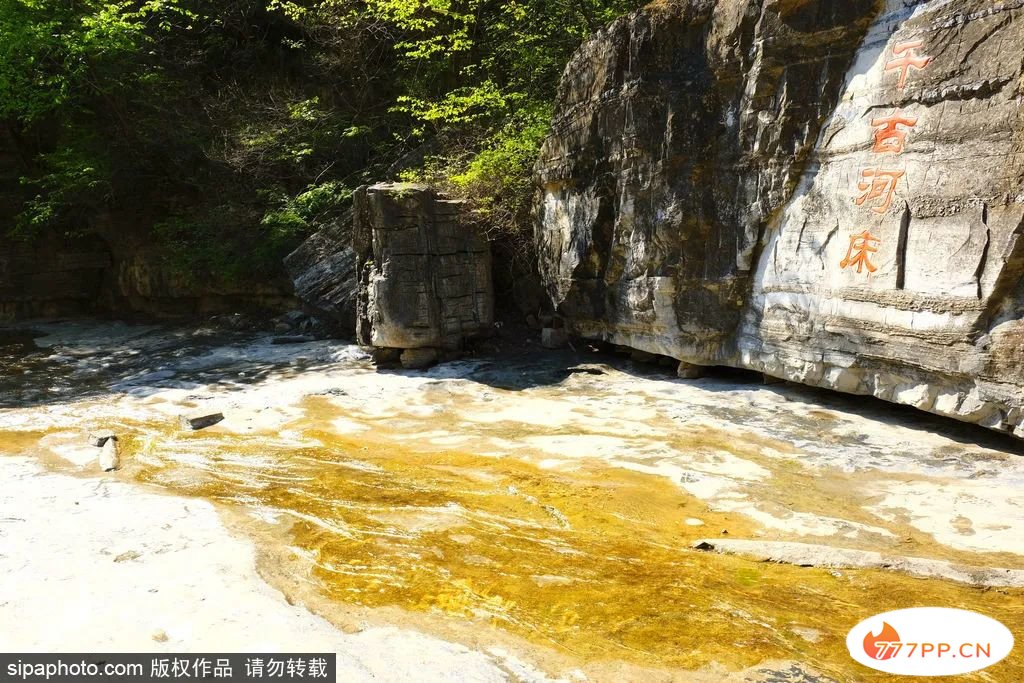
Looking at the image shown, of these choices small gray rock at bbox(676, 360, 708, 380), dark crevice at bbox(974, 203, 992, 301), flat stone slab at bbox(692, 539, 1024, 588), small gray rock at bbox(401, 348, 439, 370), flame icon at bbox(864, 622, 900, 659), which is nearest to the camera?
flame icon at bbox(864, 622, 900, 659)

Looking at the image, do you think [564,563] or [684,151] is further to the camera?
[684,151]

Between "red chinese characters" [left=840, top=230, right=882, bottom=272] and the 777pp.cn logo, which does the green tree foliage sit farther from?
the 777pp.cn logo

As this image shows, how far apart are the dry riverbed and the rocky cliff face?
67 cm

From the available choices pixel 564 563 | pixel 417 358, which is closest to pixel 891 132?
pixel 564 563

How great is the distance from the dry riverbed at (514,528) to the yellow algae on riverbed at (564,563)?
0.06 ft

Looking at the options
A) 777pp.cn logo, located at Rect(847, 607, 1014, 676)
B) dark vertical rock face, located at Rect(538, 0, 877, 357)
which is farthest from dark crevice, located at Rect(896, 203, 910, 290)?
777pp.cn logo, located at Rect(847, 607, 1014, 676)

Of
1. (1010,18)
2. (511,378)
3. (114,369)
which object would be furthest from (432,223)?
(1010,18)

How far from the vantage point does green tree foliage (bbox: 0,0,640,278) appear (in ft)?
40.2

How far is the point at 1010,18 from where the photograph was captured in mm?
5641

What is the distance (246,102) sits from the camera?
13.8 meters

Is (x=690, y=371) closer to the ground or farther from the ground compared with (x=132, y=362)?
farther from the ground

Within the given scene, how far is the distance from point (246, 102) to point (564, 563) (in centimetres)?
1139

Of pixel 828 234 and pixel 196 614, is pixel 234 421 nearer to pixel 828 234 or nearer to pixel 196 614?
pixel 196 614

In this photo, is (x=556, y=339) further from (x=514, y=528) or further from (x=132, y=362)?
(x=132, y=362)
